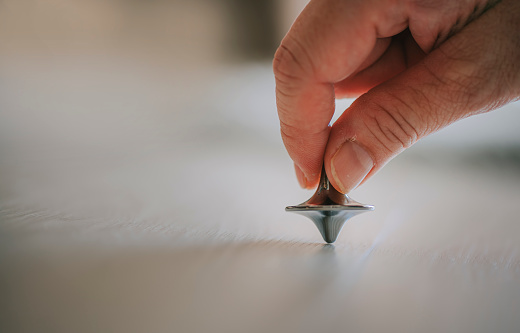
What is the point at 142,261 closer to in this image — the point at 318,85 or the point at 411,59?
the point at 318,85

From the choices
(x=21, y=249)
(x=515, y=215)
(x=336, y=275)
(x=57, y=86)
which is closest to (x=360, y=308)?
(x=336, y=275)

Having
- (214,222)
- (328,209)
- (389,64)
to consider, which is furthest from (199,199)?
(389,64)

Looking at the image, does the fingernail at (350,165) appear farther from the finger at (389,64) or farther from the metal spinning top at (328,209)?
the finger at (389,64)

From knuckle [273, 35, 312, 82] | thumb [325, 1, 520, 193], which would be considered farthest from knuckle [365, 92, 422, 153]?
knuckle [273, 35, 312, 82]

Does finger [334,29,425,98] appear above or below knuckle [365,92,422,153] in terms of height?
above

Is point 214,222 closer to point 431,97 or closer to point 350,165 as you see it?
point 350,165

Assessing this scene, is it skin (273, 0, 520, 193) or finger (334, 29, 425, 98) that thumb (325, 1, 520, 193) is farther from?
finger (334, 29, 425, 98)

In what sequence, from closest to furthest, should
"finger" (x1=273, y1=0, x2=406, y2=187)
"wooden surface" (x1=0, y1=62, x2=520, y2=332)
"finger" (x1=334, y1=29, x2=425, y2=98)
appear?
"wooden surface" (x1=0, y1=62, x2=520, y2=332) < "finger" (x1=273, y1=0, x2=406, y2=187) < "finger" (x1=334, y1=29, x2=425, y2=98)

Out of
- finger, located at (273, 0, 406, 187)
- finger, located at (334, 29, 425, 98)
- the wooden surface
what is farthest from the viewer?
finger, located at (334, 29, 425, 98)
